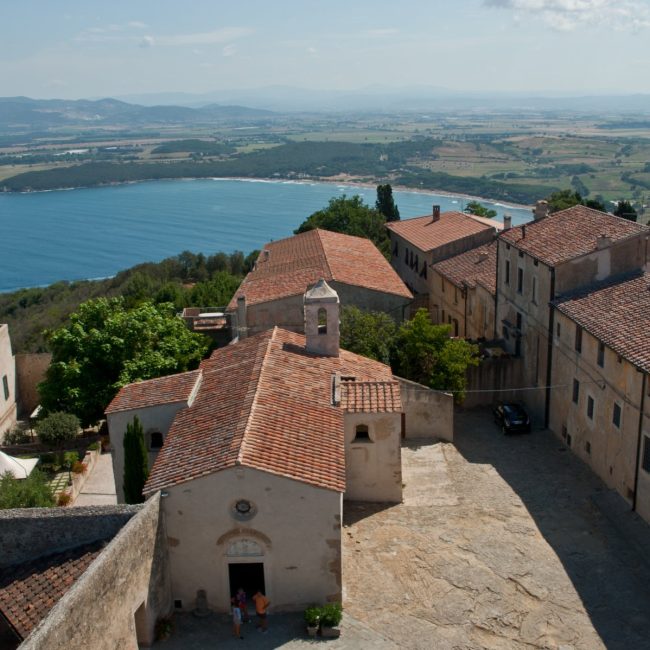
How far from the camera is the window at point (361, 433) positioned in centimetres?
2341

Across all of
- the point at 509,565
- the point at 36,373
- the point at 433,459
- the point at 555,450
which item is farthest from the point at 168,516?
the point at 36,373

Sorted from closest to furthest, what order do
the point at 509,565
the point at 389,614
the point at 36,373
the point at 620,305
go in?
the point at 389,614, the point at 509,565, the point at 620,305, the point at 36,373

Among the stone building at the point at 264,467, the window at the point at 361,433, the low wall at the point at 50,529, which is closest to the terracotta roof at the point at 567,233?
the stone building at the point at 264,467

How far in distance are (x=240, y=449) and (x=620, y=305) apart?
1393 cm

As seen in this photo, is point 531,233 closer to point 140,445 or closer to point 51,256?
point 140,445

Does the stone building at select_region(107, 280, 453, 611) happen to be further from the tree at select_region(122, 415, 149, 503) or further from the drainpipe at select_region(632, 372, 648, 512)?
the drainpipe at select_region(632, 372, 648, 512)

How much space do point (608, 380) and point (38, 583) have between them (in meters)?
16.7

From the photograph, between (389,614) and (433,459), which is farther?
(433,459)

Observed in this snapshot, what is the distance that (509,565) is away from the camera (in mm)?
20375

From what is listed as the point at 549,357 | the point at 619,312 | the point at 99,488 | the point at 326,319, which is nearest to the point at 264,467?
the point at 326,319

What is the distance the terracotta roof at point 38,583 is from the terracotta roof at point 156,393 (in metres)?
5.57

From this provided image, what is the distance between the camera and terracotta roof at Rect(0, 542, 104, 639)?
17.0 metres

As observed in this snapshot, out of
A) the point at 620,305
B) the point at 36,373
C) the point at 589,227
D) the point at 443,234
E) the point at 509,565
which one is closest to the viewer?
the point at 509,565

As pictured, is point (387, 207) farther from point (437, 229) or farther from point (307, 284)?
point (307, 284)
